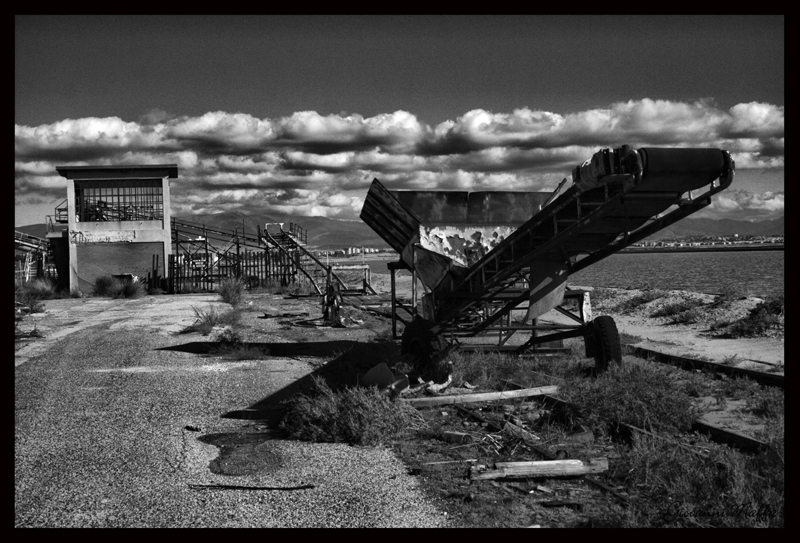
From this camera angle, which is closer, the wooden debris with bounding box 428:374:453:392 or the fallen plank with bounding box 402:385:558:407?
the fallen plank with bounding box 402:385:558:407

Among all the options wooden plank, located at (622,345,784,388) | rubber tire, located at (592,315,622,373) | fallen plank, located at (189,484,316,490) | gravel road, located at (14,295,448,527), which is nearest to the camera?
gravel road, located at (14,295,448,527)

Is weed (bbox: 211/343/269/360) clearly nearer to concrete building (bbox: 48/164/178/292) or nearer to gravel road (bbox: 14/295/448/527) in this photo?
gravel road (bbox: 14/295/448/527)

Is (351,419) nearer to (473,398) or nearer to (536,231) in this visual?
(473,398)

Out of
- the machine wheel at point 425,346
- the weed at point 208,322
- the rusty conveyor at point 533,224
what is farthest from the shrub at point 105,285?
the machine wheel at point 425,346

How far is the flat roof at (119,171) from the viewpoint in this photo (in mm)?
43406

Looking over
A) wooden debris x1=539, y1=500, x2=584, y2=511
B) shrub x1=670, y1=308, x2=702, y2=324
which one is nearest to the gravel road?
wooden debris x1=539, y1=500, x2=584, y2=511

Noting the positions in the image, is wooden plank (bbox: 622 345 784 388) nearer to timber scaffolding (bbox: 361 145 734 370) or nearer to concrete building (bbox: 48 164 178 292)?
timber scaffolding (bbox: 361 145 734 370)

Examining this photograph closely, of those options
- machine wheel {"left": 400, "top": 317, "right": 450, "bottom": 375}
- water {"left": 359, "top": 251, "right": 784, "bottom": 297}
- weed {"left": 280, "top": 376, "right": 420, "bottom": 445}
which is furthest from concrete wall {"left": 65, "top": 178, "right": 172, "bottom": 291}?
weed {"left": 280, "top": 376, "right": 420, "bottom": 445}

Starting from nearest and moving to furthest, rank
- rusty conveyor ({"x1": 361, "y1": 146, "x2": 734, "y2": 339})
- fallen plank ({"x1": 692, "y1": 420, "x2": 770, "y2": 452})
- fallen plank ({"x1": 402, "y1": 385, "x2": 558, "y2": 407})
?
1. fallen plank ({"x1": 692, "y1": 420, "x2": 770, "y2": 452})
2. rusty conveyor ({"x1": 361, "y1": 146, "x2": 734, "y2": 339})
3. fallen plank ({"x1": 402, "y1": 385, "x2": 558, "y2": 407})

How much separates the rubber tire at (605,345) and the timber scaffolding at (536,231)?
1 cm

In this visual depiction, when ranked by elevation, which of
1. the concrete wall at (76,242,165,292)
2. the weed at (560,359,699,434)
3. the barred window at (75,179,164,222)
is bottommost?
the weed at (560,359,699,434)

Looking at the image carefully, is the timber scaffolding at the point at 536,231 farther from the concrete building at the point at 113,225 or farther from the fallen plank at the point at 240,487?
the concrete building at the point at 113,225

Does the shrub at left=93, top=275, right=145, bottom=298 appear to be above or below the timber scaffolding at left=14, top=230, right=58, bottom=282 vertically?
below

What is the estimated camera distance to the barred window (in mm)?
44188
